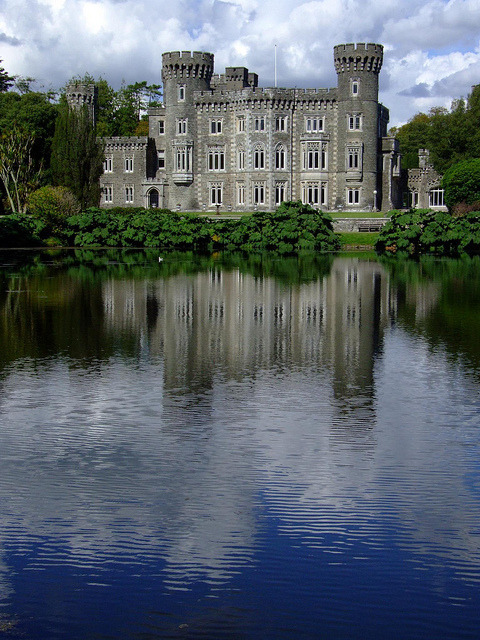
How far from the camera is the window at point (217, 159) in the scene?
78.9 metres

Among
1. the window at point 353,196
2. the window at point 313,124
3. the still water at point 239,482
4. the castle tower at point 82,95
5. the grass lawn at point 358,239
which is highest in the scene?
the castle tower at point 82,95

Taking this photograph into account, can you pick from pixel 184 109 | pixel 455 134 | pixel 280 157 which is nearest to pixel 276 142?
pixel 280 157

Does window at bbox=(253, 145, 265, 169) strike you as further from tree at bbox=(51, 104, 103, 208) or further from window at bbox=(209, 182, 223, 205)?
tree at bbox=(51, 104, 103, 208)

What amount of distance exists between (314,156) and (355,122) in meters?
4.29

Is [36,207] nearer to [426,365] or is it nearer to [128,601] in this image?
[426,365]

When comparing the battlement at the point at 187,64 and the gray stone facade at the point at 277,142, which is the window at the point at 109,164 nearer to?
the gray stone facade at the point at 277,142

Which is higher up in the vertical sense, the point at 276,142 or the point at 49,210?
the point at 276,142

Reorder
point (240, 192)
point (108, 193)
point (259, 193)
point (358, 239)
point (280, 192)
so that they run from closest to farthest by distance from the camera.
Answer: point (358, 239) < point (280, 192) < point (259, 193) < point (240, 192) < point (108, 193)

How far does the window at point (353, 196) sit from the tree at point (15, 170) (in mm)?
25403

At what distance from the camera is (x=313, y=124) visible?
76.1 m

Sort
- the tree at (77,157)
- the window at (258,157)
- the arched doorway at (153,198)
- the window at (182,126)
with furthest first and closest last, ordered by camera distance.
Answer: the arched doorway at (153,198)
the window at (182,126)
the window at (258,157)
the tree at (77,157)

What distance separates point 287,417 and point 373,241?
4705 cm

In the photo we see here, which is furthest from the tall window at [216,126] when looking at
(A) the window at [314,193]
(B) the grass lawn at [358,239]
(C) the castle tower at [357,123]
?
(B) the grass lawn at [358,239]

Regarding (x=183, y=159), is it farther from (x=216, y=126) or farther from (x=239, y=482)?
(x=239, y=482)
